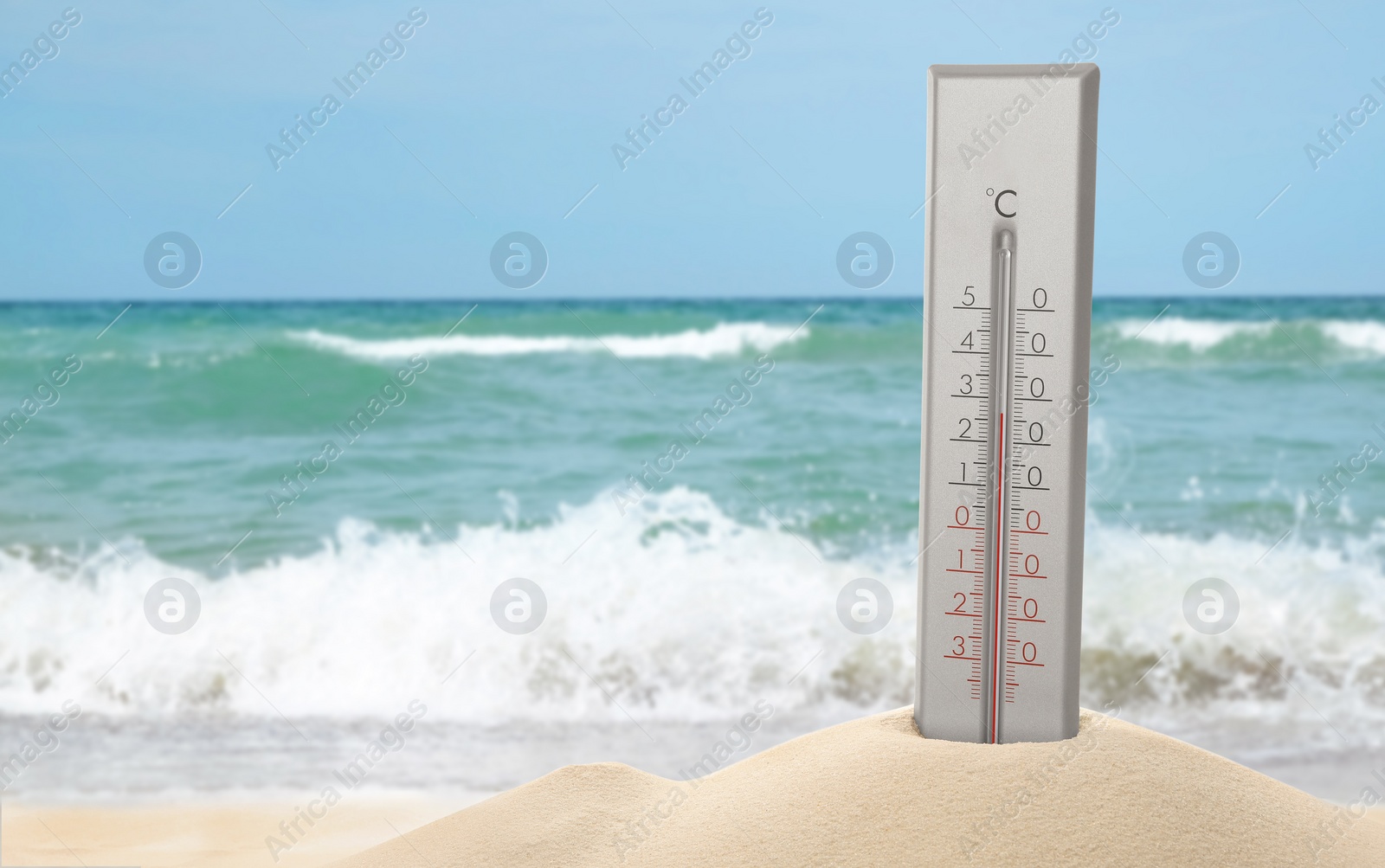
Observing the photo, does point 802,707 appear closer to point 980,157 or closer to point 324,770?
point 324,770

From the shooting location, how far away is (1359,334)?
9234 mm

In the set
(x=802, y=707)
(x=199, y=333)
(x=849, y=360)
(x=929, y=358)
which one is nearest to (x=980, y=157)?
Answer: (x=929, y=358)

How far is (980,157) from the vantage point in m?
1.37

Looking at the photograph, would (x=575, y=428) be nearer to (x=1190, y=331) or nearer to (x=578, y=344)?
(x=578, y=344)

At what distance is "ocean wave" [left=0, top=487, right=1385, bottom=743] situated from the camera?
3373 millimetres

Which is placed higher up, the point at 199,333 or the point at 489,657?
the point at 199,333

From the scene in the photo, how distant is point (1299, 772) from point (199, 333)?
28.6 ft

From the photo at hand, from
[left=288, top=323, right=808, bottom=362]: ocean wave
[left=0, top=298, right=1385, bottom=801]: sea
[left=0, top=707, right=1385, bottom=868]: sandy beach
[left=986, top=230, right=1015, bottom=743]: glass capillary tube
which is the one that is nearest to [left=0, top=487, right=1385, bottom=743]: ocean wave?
[left=0, top=298, right=1385, bottom=801]: sea

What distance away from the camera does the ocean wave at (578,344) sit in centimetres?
858
